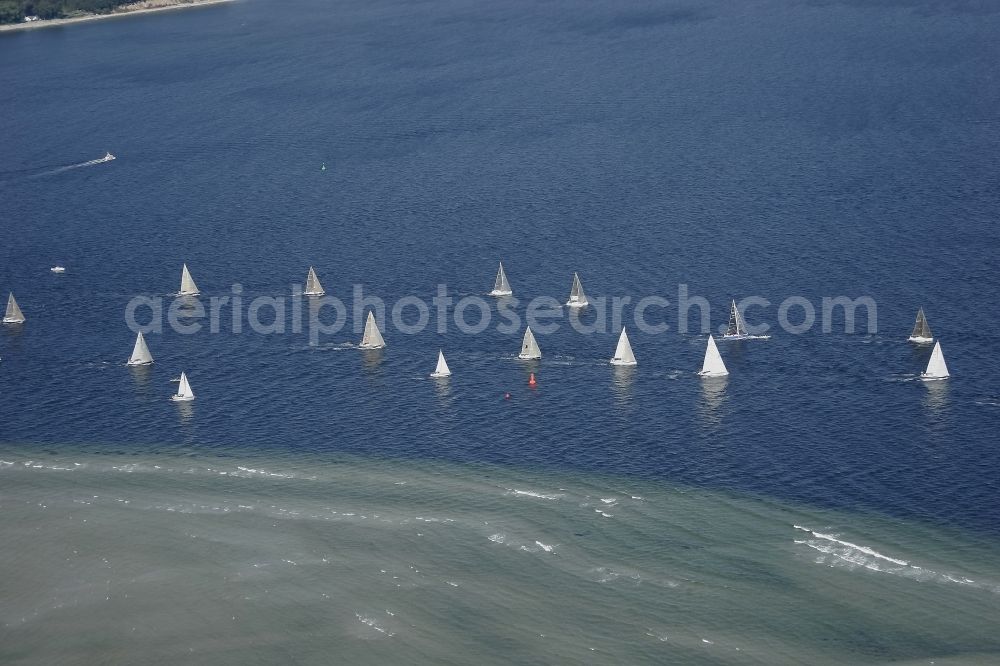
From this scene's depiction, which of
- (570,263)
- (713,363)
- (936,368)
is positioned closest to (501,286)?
(570,263)

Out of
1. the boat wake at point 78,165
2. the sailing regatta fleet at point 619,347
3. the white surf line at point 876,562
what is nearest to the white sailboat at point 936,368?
the sailing regatta fleet at point 619,347

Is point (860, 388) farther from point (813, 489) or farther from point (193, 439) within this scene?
point (193, 439)

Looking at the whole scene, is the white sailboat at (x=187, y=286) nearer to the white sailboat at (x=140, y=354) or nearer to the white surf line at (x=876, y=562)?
the white sailboat at (x=140, y=354)

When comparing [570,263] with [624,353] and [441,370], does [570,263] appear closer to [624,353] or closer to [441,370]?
[624,353]

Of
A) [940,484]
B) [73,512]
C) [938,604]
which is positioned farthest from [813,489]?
[73,512]

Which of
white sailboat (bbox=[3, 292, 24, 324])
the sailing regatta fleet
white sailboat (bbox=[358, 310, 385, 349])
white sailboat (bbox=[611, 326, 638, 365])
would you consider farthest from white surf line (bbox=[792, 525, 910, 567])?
white sailboat (bbox=[3, 292, 24, 324])

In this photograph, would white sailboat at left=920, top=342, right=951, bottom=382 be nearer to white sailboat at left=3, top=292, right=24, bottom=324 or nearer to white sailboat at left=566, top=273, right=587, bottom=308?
white sailboat at left=566, top=273, right=587, bottom=308
